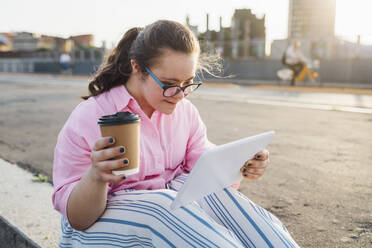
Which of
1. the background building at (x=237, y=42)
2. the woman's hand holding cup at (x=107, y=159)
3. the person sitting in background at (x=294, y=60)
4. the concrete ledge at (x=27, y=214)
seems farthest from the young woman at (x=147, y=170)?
the background building at (x=237, y=42)

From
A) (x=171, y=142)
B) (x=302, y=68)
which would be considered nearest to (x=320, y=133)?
(x=171, y=142)

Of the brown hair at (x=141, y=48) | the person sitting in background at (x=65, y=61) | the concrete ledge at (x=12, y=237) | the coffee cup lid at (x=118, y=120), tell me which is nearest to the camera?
the coffee cup lid at (x=118, y=120)

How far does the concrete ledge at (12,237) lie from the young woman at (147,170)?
0.46 meters

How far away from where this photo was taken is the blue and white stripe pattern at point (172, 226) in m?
1.37

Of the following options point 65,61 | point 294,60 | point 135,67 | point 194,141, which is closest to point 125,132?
point 135,67

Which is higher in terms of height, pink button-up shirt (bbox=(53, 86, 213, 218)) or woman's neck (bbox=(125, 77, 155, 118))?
woman's neck (bbox=(125, 77, 155, 118))

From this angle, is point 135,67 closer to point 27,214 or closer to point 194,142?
point 194,142

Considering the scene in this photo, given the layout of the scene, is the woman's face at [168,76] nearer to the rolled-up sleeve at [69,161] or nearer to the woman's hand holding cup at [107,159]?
the rolled-up sleeve at [69,161]

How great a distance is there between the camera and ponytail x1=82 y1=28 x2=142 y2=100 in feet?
6.00

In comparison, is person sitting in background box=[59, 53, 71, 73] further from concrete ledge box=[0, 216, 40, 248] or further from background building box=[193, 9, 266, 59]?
concrete ledge box=[0, 216, 40, 248]

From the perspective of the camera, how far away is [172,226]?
1383 millimetres

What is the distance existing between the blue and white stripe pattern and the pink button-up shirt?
0.17 m

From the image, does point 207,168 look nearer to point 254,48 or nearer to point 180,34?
point 180,34

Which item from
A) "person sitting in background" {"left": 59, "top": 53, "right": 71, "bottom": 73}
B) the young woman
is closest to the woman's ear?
the young woman
